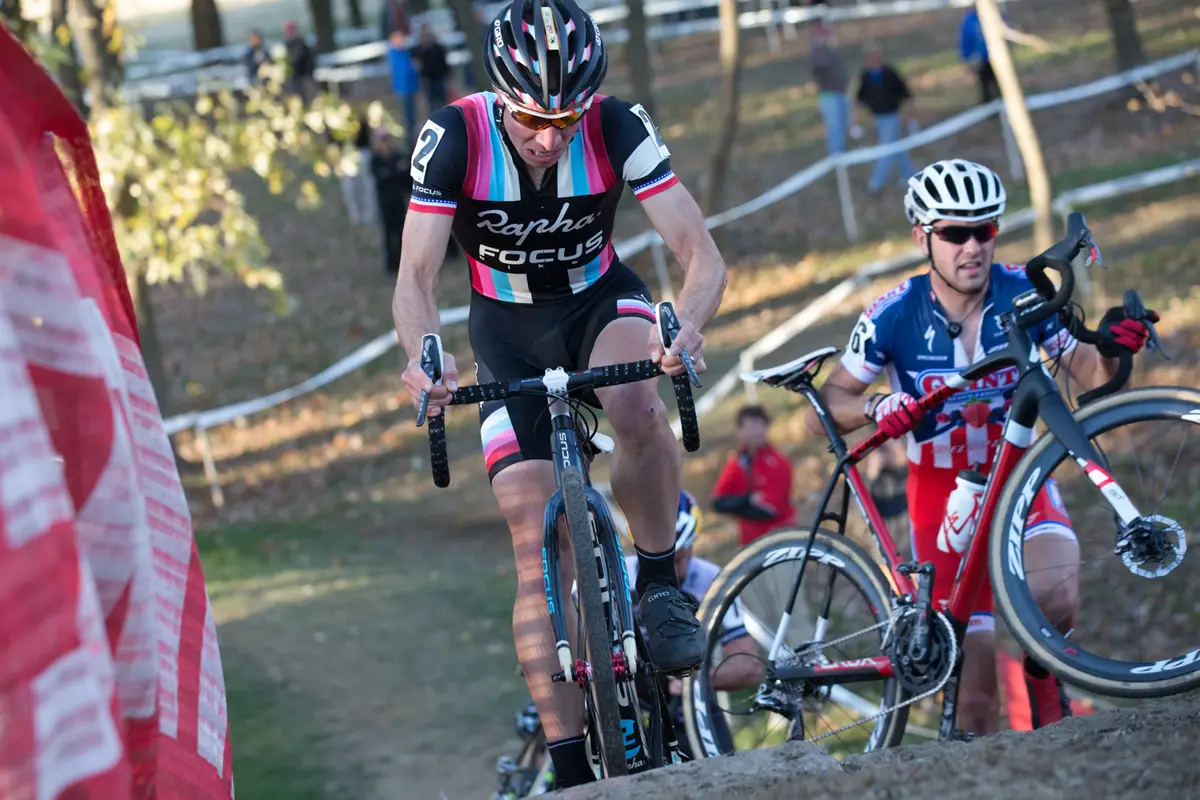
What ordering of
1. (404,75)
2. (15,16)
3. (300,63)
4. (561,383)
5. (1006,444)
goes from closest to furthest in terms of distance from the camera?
(561,383) → (1006,444) → (15,16) → (404,75) → (300,63)

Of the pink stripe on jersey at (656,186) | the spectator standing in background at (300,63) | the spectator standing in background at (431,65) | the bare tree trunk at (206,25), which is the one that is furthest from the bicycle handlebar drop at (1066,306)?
the bare tree trunk at (206,25)

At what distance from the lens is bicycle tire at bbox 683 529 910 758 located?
18.2ft

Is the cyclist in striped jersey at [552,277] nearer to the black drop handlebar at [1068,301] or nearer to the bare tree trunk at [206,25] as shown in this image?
the black drop handlebar at [1068,301]

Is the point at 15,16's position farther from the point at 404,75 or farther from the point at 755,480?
the point at 404,75

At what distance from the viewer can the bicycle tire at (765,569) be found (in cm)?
555

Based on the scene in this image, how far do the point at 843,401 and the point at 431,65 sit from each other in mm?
21951

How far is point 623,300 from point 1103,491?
1836 millimetres

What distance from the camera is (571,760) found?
508 cm

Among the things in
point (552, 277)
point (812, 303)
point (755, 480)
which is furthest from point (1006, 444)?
point (812, 303)

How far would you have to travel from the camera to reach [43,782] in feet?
8.48

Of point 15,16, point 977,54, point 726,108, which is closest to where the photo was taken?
point 15,16

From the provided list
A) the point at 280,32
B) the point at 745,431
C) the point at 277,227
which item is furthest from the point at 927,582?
the point at 280,32

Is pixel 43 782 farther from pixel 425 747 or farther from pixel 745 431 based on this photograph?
pixel 745 431

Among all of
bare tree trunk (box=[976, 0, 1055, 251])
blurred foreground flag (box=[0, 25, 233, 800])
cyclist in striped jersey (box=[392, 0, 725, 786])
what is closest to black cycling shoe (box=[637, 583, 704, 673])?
cyclist in striped jersey (box=[392, 0, 725, 786])
